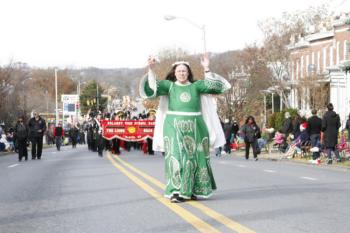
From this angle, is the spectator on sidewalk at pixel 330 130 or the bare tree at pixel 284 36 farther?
the bare tree at pixel 284 36

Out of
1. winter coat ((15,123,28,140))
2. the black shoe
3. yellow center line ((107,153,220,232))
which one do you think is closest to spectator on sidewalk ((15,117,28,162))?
winter coat ((15,123,28,140))

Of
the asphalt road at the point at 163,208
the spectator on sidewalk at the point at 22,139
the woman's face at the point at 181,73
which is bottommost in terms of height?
the asphalt road at the point at 163,208

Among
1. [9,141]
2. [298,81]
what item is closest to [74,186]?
[9,141]

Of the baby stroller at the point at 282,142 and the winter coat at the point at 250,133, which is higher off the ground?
the winter coat at the point at 250,133

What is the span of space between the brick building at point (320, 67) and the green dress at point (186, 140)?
34920 millimetres

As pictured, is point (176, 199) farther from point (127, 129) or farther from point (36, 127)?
point (127, 129)

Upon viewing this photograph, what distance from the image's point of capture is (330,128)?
976 inches

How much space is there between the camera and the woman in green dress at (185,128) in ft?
35.6

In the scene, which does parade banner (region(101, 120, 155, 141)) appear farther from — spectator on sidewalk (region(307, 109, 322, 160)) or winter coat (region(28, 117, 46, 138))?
spectator on sidewalk (region(307, 109, 322, 160))

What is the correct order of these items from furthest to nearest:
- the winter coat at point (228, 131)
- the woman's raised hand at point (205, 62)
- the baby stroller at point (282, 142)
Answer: the winter coat at point (228, 131), the baby stroller at point (282, 142), the woman's raised hand at point (205, 62)

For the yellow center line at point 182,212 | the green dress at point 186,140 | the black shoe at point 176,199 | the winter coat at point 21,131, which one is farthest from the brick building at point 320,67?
the black shoe at point 176,199

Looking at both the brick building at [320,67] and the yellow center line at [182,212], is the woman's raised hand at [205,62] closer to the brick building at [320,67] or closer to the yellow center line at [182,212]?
the yellow center line at [182,212]

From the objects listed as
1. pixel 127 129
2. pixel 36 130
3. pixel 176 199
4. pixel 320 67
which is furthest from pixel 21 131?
pixel 320 67

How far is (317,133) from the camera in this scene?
88.5ft
